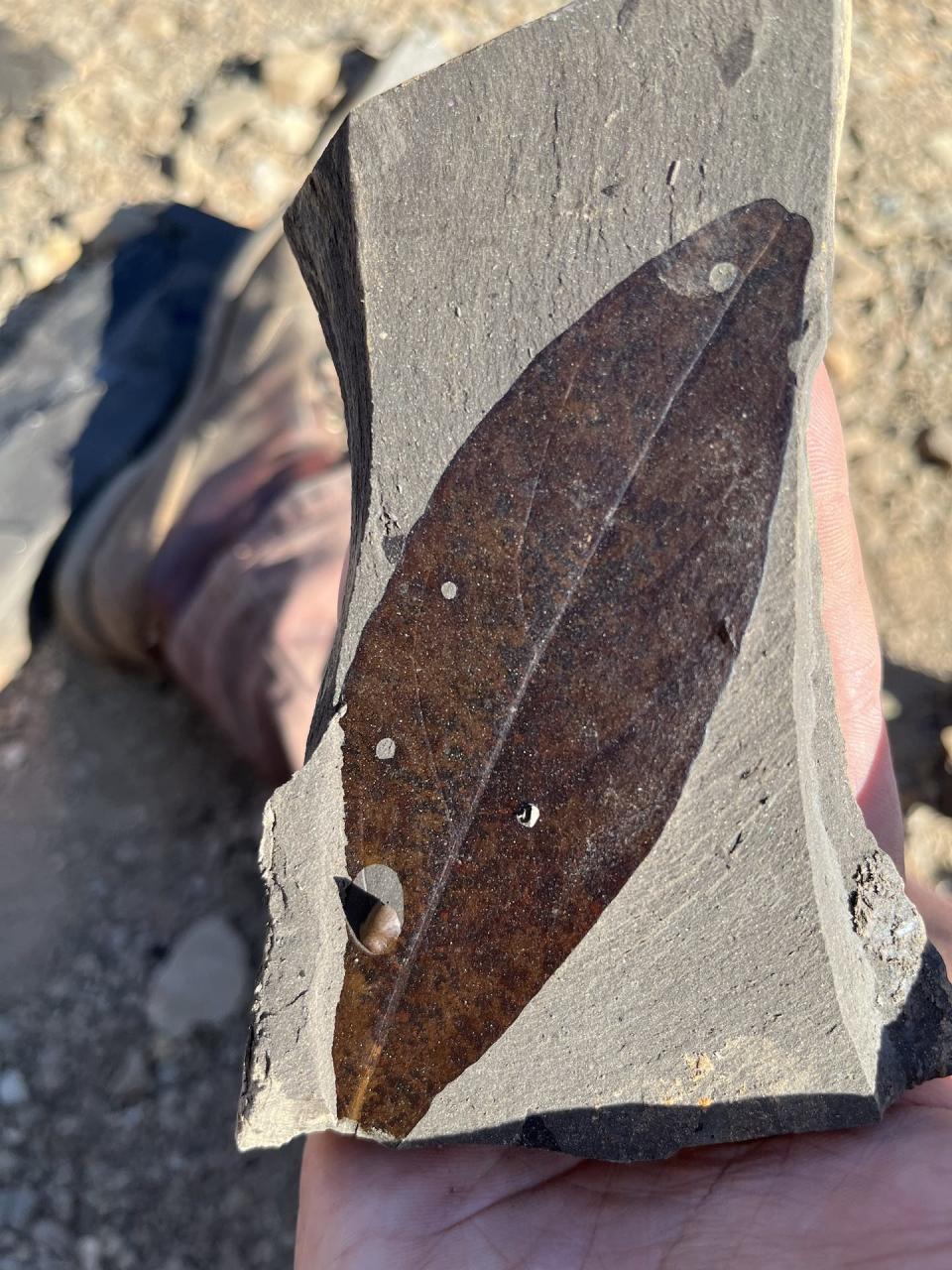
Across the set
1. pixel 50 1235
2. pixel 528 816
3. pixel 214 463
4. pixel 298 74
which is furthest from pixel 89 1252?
pixel 298 74

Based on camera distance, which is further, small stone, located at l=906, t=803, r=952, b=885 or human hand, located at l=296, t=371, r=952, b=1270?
small stone, located at l=906, t=803, r=952, b=885

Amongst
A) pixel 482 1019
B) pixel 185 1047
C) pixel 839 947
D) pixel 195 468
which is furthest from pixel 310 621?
pixel 839 947

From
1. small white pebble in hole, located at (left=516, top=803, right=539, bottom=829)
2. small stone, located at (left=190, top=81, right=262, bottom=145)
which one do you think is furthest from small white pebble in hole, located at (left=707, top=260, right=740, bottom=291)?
small stone, located at (left=190, top=81, right=262, bottom=145)

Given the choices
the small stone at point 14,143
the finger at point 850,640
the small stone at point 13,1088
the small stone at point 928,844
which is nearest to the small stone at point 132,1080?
the small stone at point 13,1088

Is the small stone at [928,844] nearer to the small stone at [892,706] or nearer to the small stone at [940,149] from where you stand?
the small stone at [892,706]

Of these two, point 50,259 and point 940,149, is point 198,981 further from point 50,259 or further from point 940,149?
point 940,149

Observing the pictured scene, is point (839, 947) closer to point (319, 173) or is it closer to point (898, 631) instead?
point (319, 173)

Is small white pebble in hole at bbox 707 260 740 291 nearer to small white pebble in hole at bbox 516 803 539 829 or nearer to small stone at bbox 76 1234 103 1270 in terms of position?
small white pebble in hole at bbox 516 803 539 829
